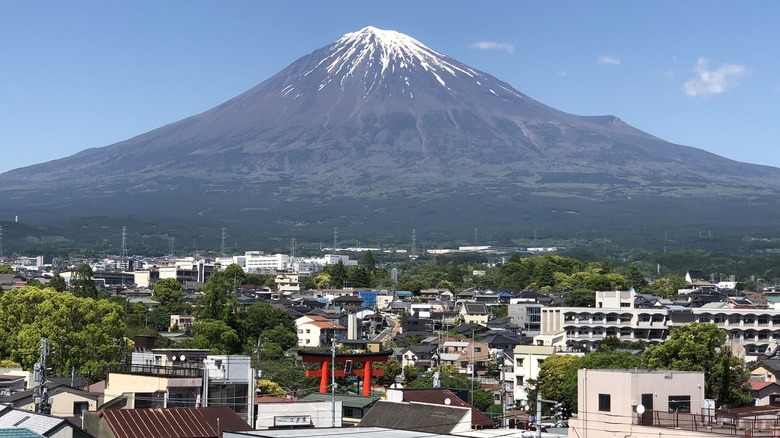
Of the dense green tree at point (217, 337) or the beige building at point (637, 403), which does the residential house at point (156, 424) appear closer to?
the beige building at point (637, 403)

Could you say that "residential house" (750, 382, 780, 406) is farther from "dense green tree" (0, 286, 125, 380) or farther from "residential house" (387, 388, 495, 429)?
"dense green tree" (0, 286, 125, 380)

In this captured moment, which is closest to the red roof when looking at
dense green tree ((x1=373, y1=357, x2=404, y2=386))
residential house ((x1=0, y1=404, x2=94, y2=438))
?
residential house ((x1=0, y1=404, x2=94, y2=438))

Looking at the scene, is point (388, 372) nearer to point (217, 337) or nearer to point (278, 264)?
point (217, 337)

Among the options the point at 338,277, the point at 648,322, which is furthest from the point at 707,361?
the point at 338,277

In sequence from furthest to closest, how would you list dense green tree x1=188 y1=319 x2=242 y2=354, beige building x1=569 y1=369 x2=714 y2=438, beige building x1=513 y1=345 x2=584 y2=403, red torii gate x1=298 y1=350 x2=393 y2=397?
dense green tree x1=188 y1=319 x2=242 y2=354 < beige building x1=513 y1=345 x2=584 y2=403 < red torii gate x1=298 y1=350 x2=393 y2=397 < beige building x1=569 y1=369 x2=714 y2=438

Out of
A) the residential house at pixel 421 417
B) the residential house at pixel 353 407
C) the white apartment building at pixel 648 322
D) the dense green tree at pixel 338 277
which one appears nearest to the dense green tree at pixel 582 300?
the white apartment building at pixel 648 322

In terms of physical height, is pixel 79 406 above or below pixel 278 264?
below
